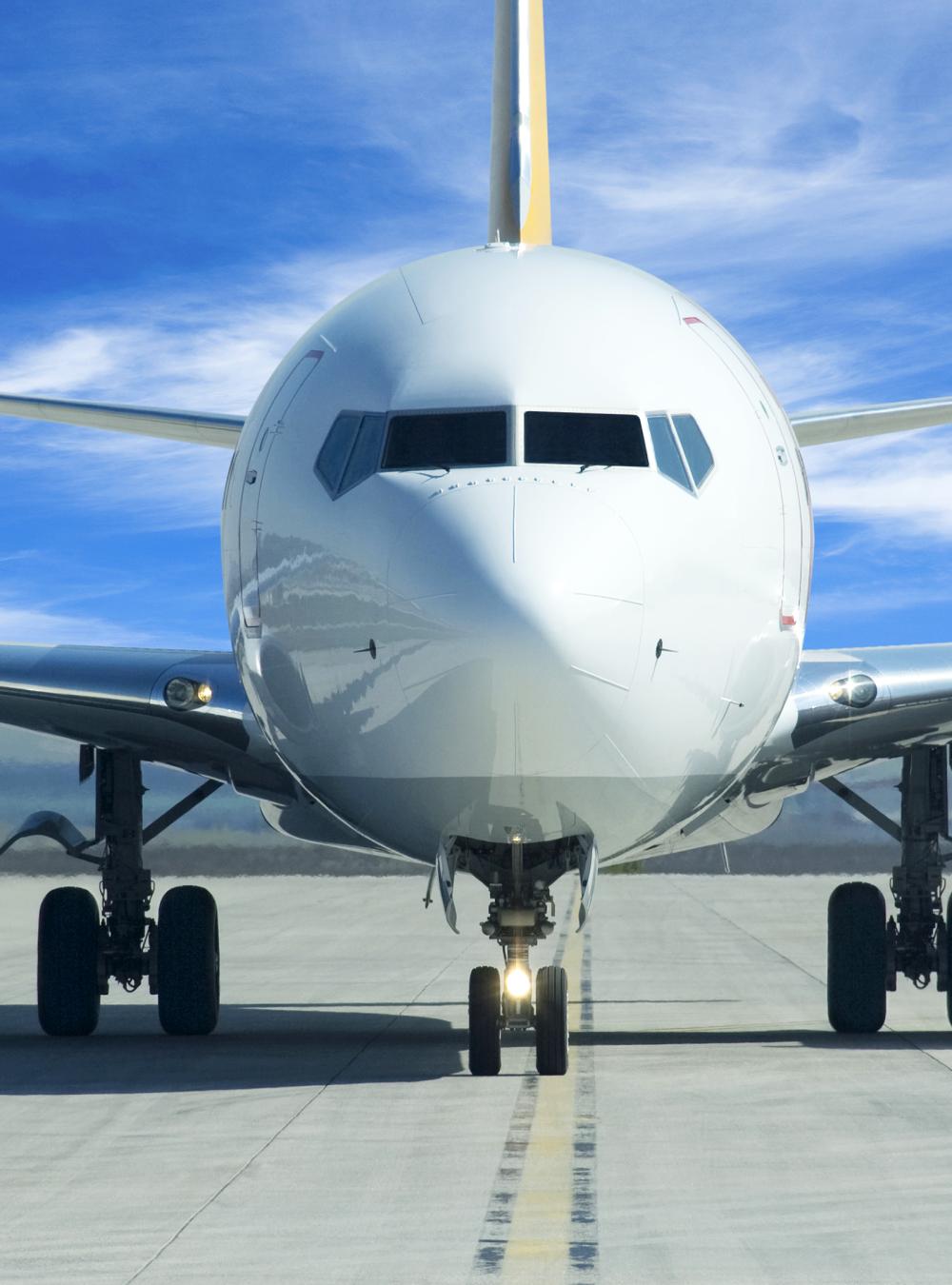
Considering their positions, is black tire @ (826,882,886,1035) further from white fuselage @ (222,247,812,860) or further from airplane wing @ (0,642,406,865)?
white fuselage @ (222,247,812,860)

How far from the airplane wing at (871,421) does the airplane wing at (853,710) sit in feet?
4.65

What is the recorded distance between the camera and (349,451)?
29.9ft

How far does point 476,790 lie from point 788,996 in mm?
8281

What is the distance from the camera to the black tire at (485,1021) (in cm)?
1009

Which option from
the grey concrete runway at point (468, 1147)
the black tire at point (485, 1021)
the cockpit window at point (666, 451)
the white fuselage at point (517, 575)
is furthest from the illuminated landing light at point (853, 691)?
the cockpit window at point (666, 451)

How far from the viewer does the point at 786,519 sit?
31.9ft

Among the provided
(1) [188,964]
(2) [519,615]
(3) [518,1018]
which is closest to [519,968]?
(3) [518,1018]

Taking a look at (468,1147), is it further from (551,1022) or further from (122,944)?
(122,944)

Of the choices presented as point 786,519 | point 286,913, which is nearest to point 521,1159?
point 786,519

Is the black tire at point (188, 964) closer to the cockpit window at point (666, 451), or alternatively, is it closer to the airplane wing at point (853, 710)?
the airplane wing at point (853, 710)

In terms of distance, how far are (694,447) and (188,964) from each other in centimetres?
605

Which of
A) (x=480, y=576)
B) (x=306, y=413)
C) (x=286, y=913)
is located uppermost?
(x=306, y=413)

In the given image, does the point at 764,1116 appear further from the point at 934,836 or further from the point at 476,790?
the point at 934,836

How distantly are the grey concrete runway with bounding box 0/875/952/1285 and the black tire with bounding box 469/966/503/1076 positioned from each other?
→ 0.76 ft
